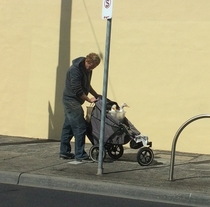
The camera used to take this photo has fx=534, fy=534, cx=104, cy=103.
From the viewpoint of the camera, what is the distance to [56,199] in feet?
22.5

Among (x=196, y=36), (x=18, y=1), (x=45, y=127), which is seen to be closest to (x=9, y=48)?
(x=18, y=1)

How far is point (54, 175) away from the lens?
7.72 meters

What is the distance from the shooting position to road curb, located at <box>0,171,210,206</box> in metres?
6.83

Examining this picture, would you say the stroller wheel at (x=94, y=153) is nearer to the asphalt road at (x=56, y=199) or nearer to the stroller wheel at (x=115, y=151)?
the stroller wheel at (x=115, y=151)

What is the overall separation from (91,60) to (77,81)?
0.41 metres

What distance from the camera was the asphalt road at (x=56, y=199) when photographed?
663 centimetres

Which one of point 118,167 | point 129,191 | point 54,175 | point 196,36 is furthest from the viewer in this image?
point 196,36

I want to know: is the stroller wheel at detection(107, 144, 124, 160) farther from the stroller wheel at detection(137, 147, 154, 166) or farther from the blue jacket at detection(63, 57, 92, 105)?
the blue jacket at detection(63, 57, 92, 105)

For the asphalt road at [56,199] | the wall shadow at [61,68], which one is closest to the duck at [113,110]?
the asphalt road at [56,199]

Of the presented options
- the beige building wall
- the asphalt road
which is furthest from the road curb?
the beige building wall

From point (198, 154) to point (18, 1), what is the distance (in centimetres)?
502

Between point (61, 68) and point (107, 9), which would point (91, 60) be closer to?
point (107, 9)

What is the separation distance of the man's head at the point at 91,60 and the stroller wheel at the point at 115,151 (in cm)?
146

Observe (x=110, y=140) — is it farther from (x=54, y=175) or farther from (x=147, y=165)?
(x=54, y=175)
